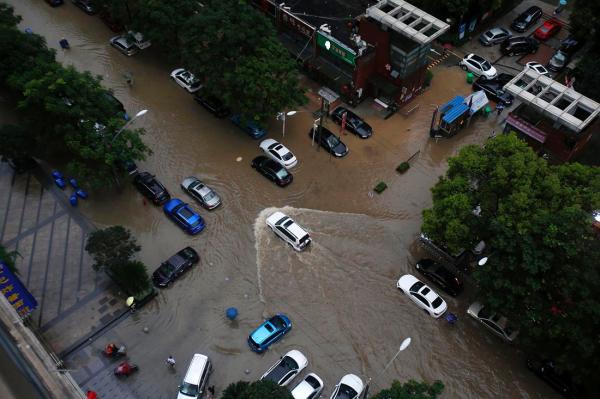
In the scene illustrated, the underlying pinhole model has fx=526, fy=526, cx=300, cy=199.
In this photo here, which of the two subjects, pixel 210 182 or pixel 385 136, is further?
pixel 385 136

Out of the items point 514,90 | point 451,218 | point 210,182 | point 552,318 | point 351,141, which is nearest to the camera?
point 552,318

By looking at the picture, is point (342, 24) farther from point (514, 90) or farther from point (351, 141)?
point (514, 90)

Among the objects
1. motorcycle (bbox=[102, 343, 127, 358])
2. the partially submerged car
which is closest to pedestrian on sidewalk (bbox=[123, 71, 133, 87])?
motorcycle (bbox=[102, 343, 127, 358])

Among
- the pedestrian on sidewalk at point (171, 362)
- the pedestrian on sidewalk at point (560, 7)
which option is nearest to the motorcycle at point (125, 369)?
the pedestrian on sidewalk at point (171, 362)

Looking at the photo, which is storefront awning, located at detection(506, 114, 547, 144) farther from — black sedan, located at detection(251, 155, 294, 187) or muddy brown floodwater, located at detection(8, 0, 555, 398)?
black sedan, located at detection(251, 155, 294, 187)

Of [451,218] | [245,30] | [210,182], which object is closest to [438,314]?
[451,218]

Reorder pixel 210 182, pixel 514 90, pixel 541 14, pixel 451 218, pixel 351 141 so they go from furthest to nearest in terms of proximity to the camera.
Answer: pixel 541 14
pixel 351 141
pixel 210 182
pixel 514 90
pixel 451 218

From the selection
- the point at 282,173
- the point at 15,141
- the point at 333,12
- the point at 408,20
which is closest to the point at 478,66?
the point at 408,20
